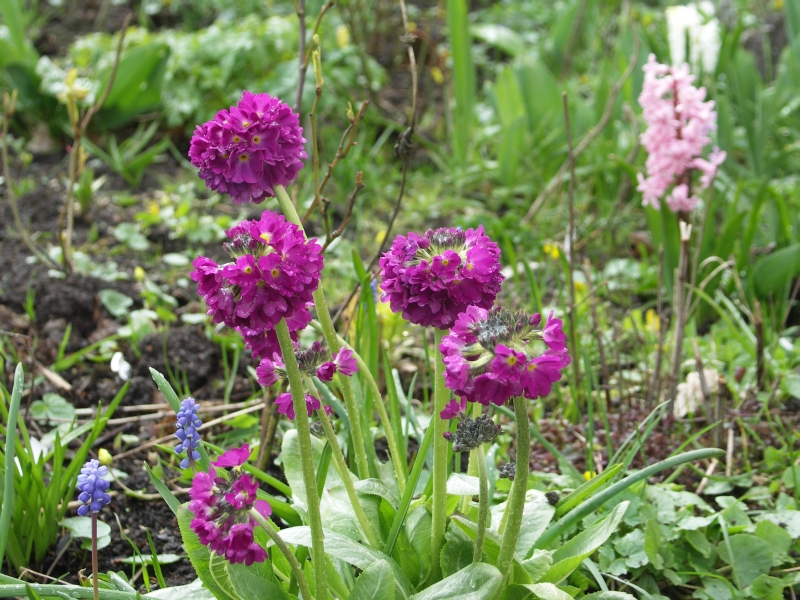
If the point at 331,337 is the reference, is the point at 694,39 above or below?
above

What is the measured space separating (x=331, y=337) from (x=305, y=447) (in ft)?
0.90

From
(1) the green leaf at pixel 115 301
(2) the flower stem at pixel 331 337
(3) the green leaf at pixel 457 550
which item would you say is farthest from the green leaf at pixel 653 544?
(1) the green leaf at pixel 115 301

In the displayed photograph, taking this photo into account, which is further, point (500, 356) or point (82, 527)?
point (82, 527)

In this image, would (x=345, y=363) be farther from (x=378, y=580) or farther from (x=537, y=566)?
(x=537, y=566)

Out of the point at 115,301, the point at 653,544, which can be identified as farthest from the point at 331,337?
the point at 115,301

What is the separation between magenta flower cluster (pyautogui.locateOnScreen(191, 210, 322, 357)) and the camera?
0.96 meters

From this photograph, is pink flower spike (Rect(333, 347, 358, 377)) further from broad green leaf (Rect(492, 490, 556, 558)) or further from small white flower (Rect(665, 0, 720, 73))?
small white flower (Rect(665, 0, 720, 73))

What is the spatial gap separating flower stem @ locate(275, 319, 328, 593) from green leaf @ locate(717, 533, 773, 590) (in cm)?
86

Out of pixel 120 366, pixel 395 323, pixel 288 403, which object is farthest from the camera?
Answer: pixel 395 323

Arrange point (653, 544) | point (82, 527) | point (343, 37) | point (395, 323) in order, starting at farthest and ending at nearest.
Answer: point (343, 37), point (395, 323), point (82, 527), point (653, 544)

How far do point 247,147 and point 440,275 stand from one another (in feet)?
1.11

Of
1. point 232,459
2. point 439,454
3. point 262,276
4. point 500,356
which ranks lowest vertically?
point 439,454

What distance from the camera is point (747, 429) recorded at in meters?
2.05

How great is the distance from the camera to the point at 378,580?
114cm
